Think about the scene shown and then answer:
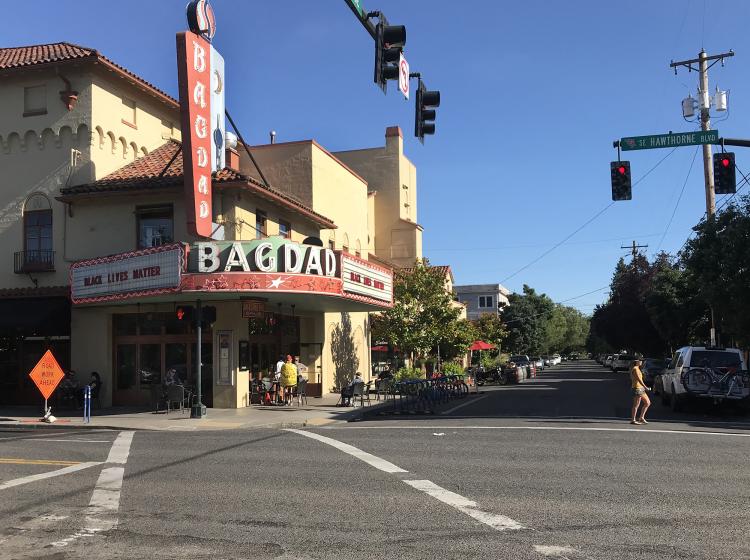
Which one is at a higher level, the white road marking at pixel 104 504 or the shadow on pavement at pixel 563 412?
the white road marking at pixel 104 504

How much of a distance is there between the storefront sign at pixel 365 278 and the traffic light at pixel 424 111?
313 inches

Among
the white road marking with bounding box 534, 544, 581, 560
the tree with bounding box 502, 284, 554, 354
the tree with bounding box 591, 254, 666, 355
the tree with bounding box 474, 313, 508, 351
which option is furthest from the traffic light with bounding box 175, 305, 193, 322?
the tree with bounding box 502, 284, 554, 354

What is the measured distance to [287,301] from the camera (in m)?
22.7

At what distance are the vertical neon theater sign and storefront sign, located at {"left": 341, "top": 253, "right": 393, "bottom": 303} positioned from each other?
14.6ft

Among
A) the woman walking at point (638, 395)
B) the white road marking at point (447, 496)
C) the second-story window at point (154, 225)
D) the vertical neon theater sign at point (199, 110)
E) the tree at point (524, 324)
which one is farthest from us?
the tree at point (524, 324)

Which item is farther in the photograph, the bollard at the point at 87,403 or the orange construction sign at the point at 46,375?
the orange construction sign at the point at 46,375

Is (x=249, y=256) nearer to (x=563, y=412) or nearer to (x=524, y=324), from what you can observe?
(x=563, y=412)

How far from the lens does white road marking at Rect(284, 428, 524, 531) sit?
706 centimetres

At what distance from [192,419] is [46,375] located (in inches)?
160

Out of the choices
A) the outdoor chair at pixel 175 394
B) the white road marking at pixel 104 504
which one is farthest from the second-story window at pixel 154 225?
the white road marking at pixel 104 504

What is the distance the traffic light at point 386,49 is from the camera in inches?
446

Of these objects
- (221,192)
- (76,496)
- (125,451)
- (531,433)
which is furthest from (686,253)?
(76,496)

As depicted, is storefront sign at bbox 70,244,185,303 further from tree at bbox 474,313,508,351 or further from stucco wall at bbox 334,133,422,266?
tree at bbox 474,313,508,351

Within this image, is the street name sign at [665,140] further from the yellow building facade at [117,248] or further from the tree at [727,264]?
the yellow building facade at [117,248]
